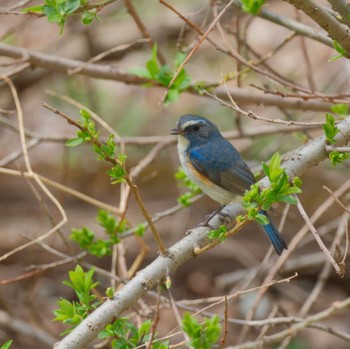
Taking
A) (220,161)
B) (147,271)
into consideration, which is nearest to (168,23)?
(220,161)

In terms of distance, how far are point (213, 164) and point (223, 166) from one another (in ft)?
0.25

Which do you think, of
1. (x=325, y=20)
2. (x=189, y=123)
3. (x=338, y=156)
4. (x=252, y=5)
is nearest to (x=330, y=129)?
(x=338, y=156)

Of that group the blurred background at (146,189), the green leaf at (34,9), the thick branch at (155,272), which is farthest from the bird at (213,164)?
the green leaf at (34,9)

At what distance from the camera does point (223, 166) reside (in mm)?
5074

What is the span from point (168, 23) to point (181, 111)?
238cm

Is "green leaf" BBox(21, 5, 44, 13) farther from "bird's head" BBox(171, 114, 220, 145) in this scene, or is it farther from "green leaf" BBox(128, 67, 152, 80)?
"bird's head" BBox(171, 114, 220, 145)

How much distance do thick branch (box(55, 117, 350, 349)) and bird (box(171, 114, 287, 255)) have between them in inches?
42.4

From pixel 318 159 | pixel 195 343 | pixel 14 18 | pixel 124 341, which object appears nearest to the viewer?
pixel 195 343

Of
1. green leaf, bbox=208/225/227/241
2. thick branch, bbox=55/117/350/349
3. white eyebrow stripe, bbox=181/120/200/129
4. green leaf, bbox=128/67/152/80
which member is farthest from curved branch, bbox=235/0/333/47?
green leaf, bbox=208/225/227/241

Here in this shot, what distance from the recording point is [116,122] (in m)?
9.35

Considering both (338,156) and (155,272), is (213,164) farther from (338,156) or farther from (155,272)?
(155,272)

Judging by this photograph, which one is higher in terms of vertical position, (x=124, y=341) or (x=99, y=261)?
(x=124, y=341)

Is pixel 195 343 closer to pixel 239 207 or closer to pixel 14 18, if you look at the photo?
pixel 239 207

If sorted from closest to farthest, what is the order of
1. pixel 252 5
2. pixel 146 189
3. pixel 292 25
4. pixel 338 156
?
1. pixel 338 156
2. pixel 252 5
3. pixel 292 25
4. pixel 146 189
